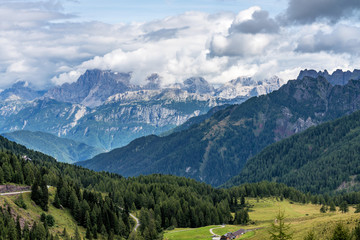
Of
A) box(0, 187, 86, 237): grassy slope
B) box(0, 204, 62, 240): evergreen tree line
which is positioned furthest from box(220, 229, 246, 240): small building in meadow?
box(0, 204, 62, 240): evergreen tree line

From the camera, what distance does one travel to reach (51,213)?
15762cm

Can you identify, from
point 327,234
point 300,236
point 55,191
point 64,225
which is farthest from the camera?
point 55,191

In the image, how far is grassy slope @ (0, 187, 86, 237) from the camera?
474ft

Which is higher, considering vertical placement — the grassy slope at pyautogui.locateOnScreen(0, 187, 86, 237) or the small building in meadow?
the grassy slope at pyautogui.locateOnScreen(0, 187, 86, 237)

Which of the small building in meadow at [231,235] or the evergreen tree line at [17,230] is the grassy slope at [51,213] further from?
the small building in meadow at [231,235]

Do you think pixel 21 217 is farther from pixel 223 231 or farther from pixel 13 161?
pixel 223 231

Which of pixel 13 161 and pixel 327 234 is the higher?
pixel 13 161

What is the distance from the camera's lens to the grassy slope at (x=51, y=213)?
14438 cm

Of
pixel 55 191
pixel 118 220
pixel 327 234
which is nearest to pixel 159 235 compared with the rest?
pixel 118 220

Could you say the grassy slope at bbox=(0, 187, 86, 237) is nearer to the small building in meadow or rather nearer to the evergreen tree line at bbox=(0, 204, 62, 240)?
the evergreen tree line at bbox=(0, 204, 62, 240)

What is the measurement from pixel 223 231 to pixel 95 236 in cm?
6289

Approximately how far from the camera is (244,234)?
6860 inches

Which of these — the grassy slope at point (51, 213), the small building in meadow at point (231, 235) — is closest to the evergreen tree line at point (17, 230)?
the grassy slope at point (51, 213)

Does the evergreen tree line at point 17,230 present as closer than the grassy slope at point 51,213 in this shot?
Yes
